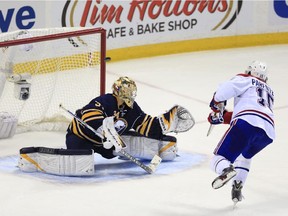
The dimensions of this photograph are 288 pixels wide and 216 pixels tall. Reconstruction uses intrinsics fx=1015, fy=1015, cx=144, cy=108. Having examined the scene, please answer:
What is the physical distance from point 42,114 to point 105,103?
43.4 inches

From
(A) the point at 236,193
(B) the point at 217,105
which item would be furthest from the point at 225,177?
(B) the point at 217,105

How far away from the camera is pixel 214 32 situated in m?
9.39

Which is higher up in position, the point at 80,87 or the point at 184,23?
the point at 184,23

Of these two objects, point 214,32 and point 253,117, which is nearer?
point 253,117

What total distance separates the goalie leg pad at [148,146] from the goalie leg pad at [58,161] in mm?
400

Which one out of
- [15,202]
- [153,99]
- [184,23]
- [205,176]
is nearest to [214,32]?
[184,23]

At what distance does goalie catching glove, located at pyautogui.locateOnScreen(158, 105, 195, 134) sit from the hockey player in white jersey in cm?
67

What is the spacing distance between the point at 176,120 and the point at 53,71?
1161mm

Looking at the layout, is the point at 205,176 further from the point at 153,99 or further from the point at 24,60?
the point at 153,99

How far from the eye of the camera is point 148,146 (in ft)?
18.8

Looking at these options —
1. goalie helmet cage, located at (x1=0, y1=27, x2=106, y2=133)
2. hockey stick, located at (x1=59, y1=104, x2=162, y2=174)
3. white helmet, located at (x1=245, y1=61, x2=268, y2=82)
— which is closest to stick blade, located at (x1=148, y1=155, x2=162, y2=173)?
hockey stick, located at (x1=59, y1=104, x2=162, y2=174)

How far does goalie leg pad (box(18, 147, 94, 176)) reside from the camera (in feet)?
17.6

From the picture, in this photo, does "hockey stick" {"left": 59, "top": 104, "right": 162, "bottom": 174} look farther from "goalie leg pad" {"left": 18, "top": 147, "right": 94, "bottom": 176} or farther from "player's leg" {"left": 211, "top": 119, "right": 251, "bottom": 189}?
"player's leg" {"left": 211, "top": 119, "right": 251, "bottom": 189}

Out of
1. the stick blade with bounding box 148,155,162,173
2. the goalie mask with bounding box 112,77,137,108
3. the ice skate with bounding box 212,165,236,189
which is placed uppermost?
the goalie mask with bounding box 112,77,137,108
